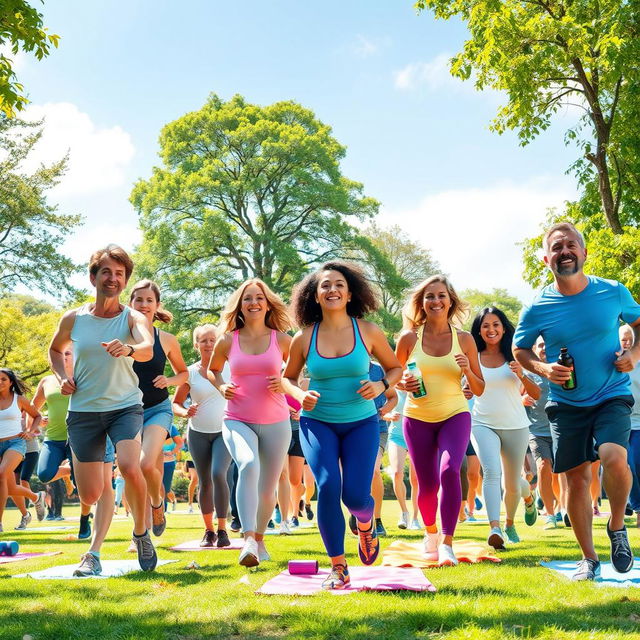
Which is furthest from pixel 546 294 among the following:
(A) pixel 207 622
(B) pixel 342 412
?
(A) pixel 207 622

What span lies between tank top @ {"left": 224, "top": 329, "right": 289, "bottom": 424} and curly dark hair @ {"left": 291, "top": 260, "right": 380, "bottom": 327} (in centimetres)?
86

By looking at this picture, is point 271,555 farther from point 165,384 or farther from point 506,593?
point 506,593

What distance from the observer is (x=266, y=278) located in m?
34.3

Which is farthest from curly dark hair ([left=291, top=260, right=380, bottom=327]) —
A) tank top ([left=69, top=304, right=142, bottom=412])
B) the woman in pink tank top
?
tank top ([left=69, top=304, right=142, bottom=412])

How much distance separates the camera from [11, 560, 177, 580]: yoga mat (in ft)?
20.2

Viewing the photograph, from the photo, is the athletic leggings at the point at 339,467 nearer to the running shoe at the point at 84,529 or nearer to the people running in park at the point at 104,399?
the people running in park at the point at 104,399

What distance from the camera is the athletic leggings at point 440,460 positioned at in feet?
21.3

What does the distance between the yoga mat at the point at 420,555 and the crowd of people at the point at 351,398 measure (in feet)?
0.55

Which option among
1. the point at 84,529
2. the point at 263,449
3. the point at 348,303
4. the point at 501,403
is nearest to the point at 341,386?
the point at 348,303

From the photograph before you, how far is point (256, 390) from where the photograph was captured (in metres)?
7.01

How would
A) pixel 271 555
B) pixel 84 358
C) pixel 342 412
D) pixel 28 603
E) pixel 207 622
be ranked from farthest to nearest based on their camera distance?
pixel 271 555 < pixel 84 358 < pixel 342 412 < pixel 28 603 < pixel 207 622

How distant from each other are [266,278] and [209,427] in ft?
85.0

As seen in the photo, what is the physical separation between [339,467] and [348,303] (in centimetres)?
139

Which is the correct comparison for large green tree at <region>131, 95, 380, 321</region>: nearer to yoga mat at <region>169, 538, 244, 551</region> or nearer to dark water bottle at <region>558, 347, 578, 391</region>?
yoga mat at <region>169, 538, 244, 551</region>
